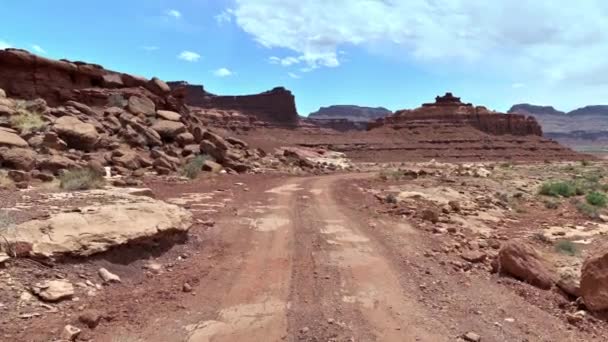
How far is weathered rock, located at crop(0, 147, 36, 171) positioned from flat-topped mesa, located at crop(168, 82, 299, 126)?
92.7m

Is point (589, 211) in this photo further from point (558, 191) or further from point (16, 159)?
point (16, 159)

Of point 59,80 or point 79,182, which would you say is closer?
point 79,182

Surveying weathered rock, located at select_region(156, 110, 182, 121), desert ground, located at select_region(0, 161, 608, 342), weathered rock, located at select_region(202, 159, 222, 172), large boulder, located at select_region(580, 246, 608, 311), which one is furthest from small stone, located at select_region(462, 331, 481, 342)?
weathered rock, located at select_region(156, 110, 182, 121)

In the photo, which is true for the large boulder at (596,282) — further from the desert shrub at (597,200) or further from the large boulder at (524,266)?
the desert shrub at (597,200)

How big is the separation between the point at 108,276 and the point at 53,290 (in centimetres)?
77

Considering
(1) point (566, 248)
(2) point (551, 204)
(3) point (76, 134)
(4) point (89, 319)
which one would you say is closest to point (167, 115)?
(3) point (76, 134)

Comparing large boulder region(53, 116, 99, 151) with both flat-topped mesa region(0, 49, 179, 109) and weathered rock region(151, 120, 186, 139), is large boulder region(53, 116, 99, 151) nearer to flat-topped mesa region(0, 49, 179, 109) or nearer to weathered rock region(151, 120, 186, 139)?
weathered rock region(151, 120, 186, 139)

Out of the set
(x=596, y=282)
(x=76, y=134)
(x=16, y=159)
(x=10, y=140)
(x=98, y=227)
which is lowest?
(x=596, y=282)

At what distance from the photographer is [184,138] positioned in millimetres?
21281

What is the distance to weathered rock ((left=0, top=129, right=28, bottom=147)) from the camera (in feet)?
41.2

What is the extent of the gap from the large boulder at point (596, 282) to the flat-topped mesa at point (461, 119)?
3136 inches

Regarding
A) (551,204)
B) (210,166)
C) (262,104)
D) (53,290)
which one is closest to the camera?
(53,290)

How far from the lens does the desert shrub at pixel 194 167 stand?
16672 mm

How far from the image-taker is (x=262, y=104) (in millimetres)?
107062
